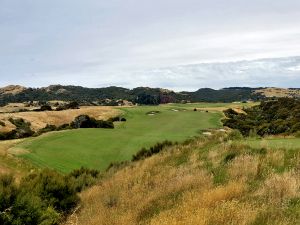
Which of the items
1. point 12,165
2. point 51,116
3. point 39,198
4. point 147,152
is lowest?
point 12,165

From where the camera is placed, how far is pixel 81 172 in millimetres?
25219

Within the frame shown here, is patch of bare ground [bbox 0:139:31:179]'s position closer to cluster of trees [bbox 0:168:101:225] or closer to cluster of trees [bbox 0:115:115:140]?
cluster of trees [bbox 0:168:101:225]

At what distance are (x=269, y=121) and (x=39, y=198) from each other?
178ft

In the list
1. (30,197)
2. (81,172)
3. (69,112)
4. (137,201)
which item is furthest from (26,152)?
(69,112)

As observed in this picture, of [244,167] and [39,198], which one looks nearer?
[244,167]

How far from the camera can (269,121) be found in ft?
217

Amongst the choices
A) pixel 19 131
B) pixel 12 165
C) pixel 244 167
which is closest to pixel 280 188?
pixel 244 167

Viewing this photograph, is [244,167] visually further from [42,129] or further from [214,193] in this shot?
[42,129]

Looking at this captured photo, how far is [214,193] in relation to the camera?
1045cm

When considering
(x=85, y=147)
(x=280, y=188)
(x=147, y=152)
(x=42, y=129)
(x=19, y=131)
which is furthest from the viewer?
(x=42, y=129)

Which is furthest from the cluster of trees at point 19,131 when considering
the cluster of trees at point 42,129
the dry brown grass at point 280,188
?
the dry brown grass at point 280,188

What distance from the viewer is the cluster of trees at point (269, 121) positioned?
47.0 metres

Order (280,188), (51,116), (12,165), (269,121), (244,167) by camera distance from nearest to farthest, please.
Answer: (280,188) < (244,167) < (12,165) < (269,121) < (51,116)

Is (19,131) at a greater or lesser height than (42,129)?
greater
